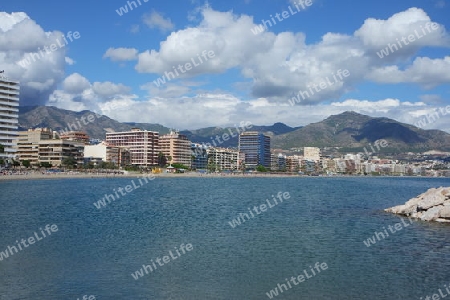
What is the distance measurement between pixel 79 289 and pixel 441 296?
15405 mm

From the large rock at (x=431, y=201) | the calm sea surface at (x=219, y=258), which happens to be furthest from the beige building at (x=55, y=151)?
the large rock at (x=431, y=201)

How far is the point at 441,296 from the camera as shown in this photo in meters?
18.3

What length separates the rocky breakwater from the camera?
41.5 m

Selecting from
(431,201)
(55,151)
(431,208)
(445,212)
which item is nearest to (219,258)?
(445,212)

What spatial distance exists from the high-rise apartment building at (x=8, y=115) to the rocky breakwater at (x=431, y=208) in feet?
421

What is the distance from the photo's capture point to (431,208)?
4359cm

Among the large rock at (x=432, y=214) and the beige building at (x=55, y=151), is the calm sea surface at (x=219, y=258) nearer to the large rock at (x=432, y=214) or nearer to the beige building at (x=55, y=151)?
the large rock at (x=432, y=214)

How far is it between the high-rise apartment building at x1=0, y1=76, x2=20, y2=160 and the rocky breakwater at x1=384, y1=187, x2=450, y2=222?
421 ft

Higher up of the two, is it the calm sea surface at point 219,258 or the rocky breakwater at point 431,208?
the rocky breakwater at point 431,208

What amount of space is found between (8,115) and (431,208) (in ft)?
442

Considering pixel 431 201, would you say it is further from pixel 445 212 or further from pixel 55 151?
pixel 55 151

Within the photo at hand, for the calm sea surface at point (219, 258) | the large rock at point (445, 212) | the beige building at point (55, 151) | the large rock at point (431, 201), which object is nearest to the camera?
the calm sea surface at point (219, 258)

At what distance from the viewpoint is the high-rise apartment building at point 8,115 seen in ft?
457

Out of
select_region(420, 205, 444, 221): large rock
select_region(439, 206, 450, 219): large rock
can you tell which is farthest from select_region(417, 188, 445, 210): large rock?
select_region(439, 206, 450, 219): large rock
